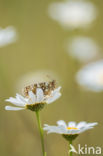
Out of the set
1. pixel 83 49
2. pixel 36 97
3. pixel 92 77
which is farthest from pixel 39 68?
pixel 36 97

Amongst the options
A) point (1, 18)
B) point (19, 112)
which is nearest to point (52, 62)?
point (1, 18)

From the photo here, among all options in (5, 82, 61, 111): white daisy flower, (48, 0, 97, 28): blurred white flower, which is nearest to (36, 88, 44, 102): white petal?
(5, 82, 61, 111): white daisy flower

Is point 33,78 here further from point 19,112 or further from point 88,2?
point 88,2

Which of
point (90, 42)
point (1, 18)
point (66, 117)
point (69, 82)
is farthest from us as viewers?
point (1, 18)

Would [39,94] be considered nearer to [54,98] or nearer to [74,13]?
[54,98]

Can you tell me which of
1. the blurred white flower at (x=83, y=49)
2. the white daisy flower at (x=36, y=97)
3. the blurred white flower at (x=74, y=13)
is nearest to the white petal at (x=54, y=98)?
the white daisy flower at (x=36, y=97)

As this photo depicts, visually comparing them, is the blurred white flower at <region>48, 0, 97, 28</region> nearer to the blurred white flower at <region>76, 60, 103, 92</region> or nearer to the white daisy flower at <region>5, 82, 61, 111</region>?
the blurred white flower at <region>76, 60, 103, 92</region>
